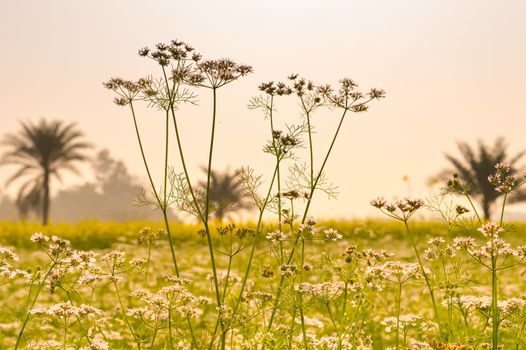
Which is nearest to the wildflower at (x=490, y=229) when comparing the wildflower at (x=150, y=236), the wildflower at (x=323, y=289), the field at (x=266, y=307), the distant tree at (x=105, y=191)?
the field at (x=266, y=307)

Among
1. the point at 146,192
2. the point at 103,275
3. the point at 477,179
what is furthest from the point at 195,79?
the point at 477,179

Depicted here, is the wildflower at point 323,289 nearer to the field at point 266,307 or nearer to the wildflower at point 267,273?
the field at point 266,307

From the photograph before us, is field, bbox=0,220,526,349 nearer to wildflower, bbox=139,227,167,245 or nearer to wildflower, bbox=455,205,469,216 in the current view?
wildflower, bbox=139,227,167,245

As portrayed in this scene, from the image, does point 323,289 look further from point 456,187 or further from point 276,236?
point 456,187

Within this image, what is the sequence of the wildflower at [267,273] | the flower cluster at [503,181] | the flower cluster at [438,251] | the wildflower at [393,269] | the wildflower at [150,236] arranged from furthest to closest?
1. the wildflower at [150,236]
2. the wildflower at [267,273]
3. the flower cluster at [438,251]
4. the wildflower at [393,269]
5. the flower cluster at [503,181]

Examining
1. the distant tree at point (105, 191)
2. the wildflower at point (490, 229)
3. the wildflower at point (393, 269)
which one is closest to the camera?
the wildflower at point (490, 229)

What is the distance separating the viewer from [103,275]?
5840mm

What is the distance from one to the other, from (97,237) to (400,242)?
12378 millimetres

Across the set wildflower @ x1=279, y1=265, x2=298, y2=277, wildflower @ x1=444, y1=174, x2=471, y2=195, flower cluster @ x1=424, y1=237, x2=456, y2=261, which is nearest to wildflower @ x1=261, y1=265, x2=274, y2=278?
wildflower @ x1=279, y1=265, x2=298, y2=277

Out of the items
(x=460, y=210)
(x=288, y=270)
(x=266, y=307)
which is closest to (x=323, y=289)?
(x=288, y=270)

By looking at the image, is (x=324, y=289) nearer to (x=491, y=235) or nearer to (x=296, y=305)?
(x=296, y=305)

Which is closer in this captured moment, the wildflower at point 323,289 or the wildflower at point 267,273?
the wildflower at point 323,289

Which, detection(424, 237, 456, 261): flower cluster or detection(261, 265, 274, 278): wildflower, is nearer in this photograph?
detection(424, 237, 456, 261): flower cluster

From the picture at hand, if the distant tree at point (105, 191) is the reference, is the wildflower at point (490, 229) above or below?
below
